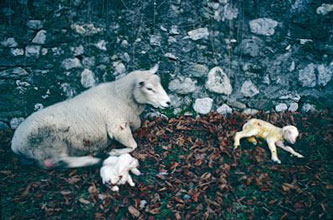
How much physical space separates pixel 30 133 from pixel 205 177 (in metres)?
2.37

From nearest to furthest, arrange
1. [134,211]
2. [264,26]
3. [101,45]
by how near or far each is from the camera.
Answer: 1. [134,211]
2. [101,45]
3. [264,26]

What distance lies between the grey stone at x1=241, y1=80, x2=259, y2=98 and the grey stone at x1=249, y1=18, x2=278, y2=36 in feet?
2.95

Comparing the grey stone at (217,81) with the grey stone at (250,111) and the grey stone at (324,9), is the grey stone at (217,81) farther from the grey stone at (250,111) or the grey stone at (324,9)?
the grey stone at (324,9)

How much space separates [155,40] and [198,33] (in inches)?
30.5

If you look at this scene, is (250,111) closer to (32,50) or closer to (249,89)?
(249,89)

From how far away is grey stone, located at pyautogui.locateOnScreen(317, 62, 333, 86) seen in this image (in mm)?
5824

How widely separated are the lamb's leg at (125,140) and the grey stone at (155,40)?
1.74 metres

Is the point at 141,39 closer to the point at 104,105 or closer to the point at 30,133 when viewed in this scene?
the point at 104,105

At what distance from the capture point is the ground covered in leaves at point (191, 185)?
3.78 metres

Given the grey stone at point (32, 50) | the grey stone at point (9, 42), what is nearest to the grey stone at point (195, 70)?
the grey stone at point (32, 50)

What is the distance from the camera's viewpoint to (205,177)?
425cm

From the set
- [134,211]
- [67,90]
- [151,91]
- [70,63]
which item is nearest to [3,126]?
[67,90]

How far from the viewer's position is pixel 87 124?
4.52 m

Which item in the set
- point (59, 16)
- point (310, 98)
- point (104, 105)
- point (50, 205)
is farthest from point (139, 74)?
point (310, 98)
